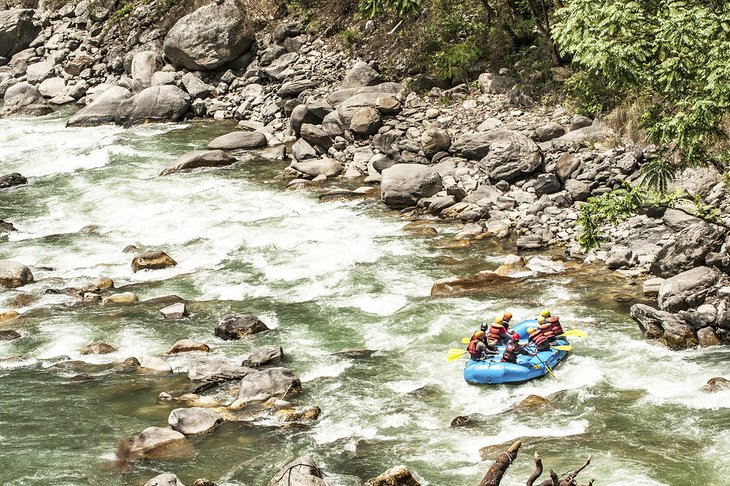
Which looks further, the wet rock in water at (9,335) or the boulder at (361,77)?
the boulder at (361,77)

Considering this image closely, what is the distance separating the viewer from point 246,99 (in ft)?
83.8

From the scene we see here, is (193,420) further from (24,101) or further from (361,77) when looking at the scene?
(24,101)

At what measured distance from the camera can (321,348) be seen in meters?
12.7

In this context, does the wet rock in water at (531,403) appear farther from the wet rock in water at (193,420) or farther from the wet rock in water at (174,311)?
the wet rock in water at (174,311)

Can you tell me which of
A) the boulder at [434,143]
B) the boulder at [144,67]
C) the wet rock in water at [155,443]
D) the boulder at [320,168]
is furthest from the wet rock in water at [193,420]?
the boulder at [144,67]

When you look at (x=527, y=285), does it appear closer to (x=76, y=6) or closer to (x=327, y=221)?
(x=327, y=221)

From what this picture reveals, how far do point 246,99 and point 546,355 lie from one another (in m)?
16.2

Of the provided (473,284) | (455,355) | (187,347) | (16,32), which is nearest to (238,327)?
(187,347)

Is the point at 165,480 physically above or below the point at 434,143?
below

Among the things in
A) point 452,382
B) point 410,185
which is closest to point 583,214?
point 452,382

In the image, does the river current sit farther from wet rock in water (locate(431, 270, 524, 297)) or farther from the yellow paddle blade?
wet rock in water (locate(431, 270, 524, 297))

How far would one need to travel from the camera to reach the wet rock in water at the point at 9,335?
1321cm

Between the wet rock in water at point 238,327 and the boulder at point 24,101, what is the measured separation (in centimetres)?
1682

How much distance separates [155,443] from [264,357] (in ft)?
8.04
